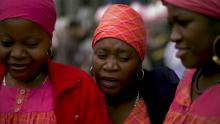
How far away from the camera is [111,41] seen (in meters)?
4.83

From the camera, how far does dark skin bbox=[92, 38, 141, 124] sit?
15.8 ft

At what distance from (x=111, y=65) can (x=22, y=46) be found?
2.15 ft

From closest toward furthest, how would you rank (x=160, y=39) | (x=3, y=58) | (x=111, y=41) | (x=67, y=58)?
(x=3, y=58) → (x=111, y=41) → (x=160, y=39) → (x=67, y=58)

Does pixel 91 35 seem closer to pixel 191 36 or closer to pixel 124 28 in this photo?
pixel 124 28

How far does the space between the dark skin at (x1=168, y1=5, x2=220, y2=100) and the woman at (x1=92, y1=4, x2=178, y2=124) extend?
2.88 feet

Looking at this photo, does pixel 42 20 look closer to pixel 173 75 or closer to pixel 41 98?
pixel 41 98

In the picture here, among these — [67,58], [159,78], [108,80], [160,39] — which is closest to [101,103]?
[108,80]

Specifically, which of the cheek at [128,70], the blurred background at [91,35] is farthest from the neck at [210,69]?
the blurred background at [91,35]

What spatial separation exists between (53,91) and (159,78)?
81cm

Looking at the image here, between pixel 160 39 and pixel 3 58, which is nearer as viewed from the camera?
pixel 3 58

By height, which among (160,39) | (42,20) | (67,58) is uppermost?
(42,20)

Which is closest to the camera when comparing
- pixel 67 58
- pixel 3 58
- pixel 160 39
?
pixel 3 58

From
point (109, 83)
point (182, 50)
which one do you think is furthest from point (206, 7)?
point (109, 83)

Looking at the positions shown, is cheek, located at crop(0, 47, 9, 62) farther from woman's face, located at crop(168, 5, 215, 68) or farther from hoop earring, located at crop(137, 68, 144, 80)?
woman's face, located at crop(168, 5, 215, 68)
